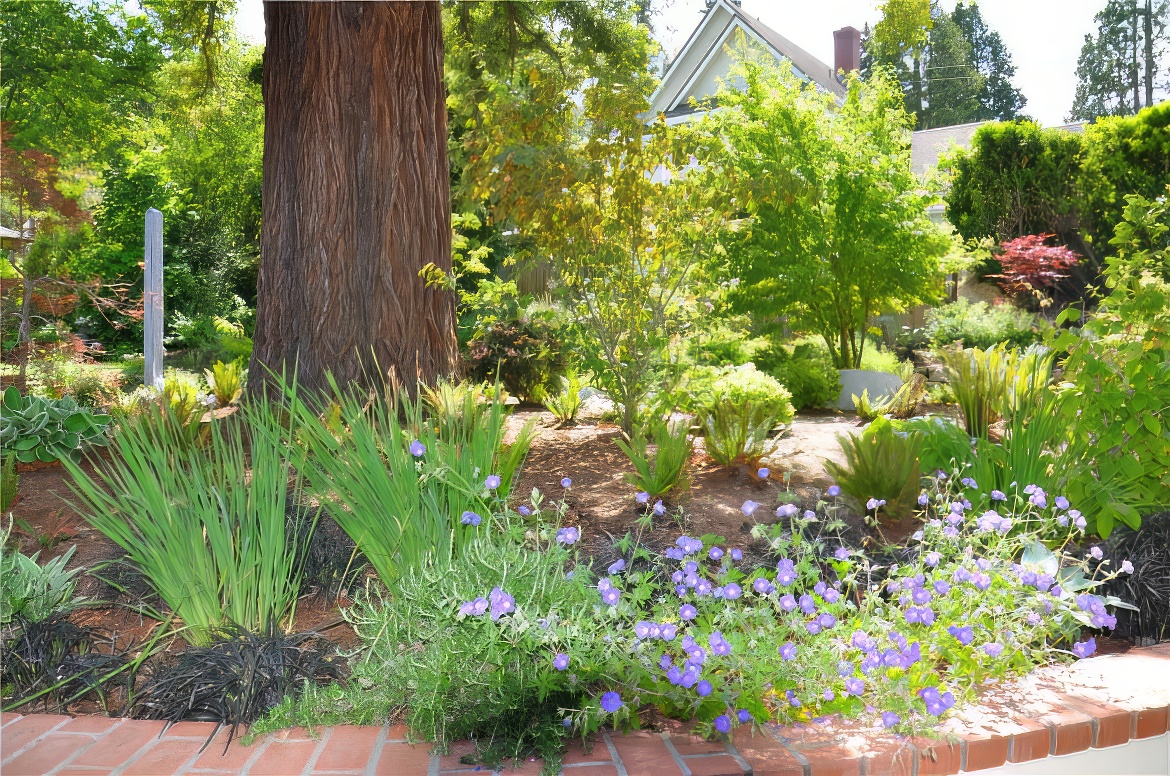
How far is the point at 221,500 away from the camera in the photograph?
8.82 ft

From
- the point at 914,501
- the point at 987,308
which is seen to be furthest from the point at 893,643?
the point at 987,308

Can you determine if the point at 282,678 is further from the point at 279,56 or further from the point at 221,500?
the point at 279,56

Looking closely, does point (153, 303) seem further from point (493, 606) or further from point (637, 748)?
point (637, 748)

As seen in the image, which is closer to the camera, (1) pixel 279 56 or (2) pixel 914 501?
(2) pixel 914 501

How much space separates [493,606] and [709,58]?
20.0 m

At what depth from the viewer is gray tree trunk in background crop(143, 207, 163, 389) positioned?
8.23 metres

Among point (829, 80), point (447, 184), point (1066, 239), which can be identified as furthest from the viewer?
point (829, 80)

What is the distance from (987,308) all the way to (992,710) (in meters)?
12.8

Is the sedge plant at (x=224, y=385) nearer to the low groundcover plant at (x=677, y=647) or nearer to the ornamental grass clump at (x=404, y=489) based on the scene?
the ornamental grass clump at (x=404, y=489)

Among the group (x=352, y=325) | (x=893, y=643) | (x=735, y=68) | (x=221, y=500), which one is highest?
(x=735, y=68)

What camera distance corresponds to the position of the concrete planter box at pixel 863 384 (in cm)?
872

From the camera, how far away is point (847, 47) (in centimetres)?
2194

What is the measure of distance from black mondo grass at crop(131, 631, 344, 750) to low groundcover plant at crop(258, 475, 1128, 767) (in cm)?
13

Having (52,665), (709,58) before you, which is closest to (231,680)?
(52,665)
